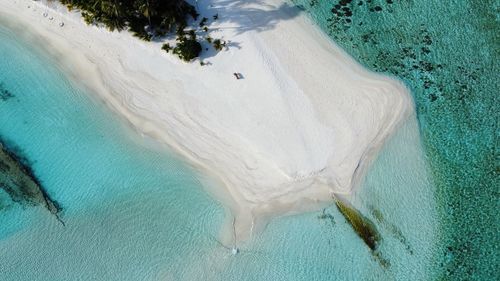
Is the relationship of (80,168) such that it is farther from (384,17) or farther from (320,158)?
(384,17)

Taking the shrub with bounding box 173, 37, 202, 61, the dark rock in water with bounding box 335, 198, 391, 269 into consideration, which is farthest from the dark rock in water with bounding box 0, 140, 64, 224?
the dark rock in water with bounding box 335, 198, 391, 269

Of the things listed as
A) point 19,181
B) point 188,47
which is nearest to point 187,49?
point 188,47

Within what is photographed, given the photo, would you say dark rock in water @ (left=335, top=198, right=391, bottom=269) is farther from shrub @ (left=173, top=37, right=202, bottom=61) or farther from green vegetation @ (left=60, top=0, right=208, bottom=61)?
green vegetation @ (left=60, top=0, right=208, bottom=61)

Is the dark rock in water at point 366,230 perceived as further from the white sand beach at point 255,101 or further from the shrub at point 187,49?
the shrub at point 187,49

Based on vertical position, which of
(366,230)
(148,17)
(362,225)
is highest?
(148,17)

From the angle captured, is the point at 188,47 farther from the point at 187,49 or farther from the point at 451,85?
the point at 451,85

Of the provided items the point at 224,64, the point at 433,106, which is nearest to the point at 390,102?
the point at 433,106

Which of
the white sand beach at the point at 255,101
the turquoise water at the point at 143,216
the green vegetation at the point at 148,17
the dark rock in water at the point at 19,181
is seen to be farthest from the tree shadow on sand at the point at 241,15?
the dark rock in water at the point at 19,181

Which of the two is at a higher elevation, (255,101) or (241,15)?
(241,15)
